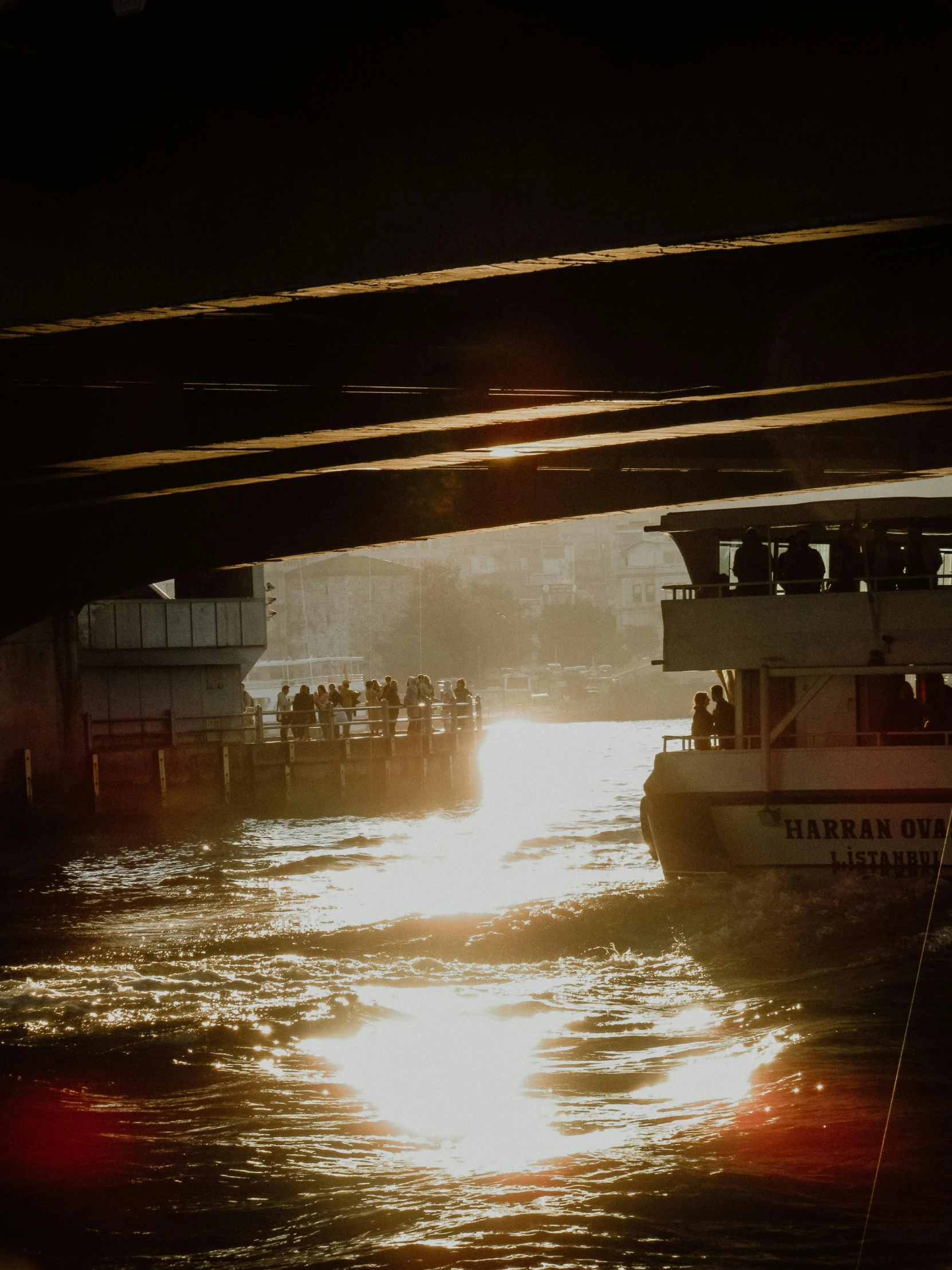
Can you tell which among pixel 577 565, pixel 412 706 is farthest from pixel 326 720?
pixel 577 565

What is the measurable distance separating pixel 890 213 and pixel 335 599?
14574 cm

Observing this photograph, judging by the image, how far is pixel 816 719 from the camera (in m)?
20.7

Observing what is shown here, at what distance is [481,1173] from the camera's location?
983 cm

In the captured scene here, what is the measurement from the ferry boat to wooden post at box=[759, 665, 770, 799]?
2 cm

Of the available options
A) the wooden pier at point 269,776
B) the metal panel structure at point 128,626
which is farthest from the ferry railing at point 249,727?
the metal panel structure at point 128,626

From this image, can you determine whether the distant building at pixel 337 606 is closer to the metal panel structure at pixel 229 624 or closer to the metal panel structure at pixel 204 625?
the metal panel structure at pixel 229 624

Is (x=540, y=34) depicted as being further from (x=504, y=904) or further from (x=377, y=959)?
(x=504, y=904)

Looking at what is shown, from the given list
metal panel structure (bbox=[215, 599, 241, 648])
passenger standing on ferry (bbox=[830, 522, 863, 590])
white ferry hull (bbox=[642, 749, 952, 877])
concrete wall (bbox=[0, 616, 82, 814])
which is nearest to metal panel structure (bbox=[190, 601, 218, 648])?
metal panel structure (bbox=[215, 599, 241, 648])

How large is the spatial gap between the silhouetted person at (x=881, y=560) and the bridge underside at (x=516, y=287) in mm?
1518

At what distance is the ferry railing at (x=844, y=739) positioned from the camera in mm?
19984

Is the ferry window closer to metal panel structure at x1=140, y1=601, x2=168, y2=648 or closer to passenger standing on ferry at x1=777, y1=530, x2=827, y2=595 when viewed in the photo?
passenger standing on ferry at x1=777, y1=530, x2=827, y2=595

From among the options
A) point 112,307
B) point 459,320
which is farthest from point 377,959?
point 112,307

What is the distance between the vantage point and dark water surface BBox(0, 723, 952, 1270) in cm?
897

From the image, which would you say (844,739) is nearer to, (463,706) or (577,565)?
(463,706)
